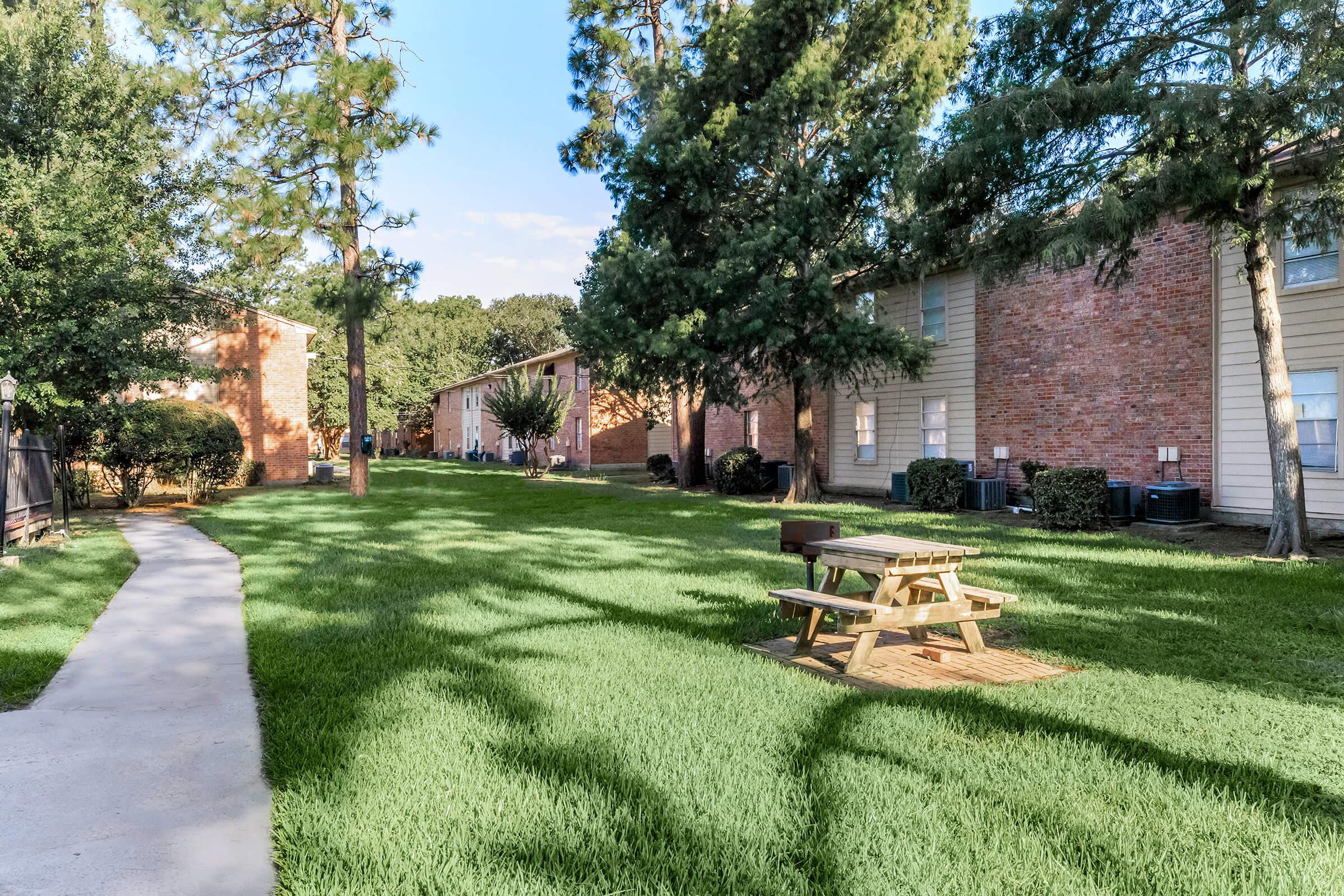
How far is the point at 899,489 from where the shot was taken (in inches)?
716

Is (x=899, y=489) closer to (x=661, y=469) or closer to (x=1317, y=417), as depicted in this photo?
(x=1317, y=417)

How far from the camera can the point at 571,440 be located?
39.5m

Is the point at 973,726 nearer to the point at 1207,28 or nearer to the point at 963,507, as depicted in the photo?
the point at 1207,28

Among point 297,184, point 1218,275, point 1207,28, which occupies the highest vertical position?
point 297,184

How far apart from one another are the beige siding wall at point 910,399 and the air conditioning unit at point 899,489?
652mm

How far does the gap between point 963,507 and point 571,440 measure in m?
25.5

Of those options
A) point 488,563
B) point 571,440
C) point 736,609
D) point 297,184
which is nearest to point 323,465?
point 297,184

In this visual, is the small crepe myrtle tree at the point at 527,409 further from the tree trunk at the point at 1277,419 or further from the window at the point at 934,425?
the tree trunk at the point at 1277,419

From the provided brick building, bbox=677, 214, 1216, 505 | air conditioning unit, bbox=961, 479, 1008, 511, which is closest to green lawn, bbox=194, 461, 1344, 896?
brick building, bbox=677, 214, 1216, 505

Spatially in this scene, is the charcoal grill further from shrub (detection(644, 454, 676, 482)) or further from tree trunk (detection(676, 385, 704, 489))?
shrub (detection(644, 454, 676, 482))

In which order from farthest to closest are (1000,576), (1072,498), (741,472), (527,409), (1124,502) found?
(527,409)
(741,472)
(1124,502)
(1072,498)
(1000,576)

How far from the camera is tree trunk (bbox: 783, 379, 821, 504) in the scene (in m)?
18.5

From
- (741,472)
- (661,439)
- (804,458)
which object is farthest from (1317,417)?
(661,439)

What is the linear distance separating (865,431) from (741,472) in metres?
3.34
